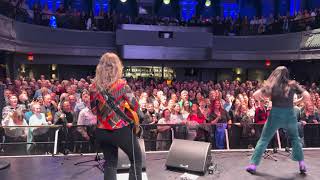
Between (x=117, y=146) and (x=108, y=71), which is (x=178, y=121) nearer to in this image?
(x=117, y=146)

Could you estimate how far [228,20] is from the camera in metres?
20.2

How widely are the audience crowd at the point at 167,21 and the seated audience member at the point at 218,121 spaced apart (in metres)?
9.88

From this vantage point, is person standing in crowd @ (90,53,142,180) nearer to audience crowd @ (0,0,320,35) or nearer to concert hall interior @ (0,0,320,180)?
concert hall interior @ (0,0,320,180)

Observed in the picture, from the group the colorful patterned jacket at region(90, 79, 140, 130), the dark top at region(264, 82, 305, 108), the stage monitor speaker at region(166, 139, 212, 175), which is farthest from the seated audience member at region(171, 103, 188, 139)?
the colorful patterned jacket at region(90, 79, 140, 130)

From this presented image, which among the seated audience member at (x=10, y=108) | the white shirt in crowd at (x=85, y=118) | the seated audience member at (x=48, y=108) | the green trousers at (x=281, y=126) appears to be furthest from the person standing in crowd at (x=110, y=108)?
the seated audience member at (x=48, y=108)

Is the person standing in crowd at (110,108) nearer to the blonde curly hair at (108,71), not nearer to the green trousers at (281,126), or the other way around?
the blonde curly hair at (108,71)

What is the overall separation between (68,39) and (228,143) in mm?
12727

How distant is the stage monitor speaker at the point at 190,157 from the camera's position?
5.44 metres

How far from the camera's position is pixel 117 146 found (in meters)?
4.03

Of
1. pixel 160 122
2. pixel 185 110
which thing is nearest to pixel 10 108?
pixel 160 122

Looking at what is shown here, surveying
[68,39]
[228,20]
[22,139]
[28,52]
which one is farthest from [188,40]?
[22,139]

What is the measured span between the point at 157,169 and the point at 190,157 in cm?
57

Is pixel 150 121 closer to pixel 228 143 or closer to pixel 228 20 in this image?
pixel 228 143

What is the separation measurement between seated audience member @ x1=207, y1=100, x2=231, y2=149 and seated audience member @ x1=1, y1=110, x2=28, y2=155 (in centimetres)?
329
